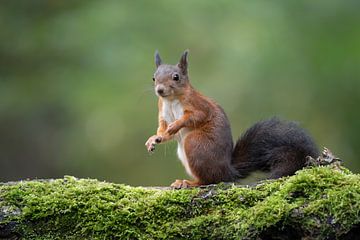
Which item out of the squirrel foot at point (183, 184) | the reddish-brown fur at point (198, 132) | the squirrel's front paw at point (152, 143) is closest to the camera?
the squirrel foot at point (183, 184)

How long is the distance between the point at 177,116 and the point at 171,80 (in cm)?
21

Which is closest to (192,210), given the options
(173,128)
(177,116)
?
(173,128)

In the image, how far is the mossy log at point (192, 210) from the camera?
3.35 meters

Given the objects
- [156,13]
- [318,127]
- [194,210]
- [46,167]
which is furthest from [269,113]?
[194,210]

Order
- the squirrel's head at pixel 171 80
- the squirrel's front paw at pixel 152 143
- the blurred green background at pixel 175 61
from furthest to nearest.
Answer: the blurred green background at pixel 175 61 → the squirrel's head at pixel 171 80 → the squirrel's front paw at pixel 152 143

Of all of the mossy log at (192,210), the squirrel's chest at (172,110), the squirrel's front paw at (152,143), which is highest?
the squirrel's chest at (172,110)

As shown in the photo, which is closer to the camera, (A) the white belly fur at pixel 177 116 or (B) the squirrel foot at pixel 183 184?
(B) the squirrel foot at pixel 183 184

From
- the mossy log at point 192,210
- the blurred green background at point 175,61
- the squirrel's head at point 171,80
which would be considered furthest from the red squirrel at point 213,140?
the blurred green background at point 175,61

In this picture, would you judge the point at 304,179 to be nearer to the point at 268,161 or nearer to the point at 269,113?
the point at 268,161

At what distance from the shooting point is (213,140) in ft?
14.5

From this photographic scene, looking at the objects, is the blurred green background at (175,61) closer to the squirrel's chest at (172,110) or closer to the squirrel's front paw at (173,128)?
the squirrel's chest at (172,110)

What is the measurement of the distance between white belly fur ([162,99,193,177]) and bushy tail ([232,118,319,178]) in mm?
303

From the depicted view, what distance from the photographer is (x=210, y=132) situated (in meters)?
4.49

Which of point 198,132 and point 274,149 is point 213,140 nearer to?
point 198,132
